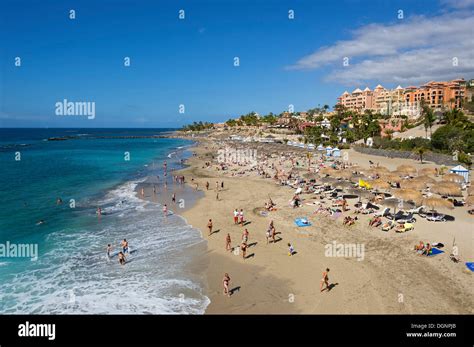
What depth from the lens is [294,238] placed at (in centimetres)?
1720

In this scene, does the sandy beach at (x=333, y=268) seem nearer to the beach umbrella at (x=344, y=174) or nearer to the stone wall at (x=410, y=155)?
the beach umbrella at (x=344, y=174)

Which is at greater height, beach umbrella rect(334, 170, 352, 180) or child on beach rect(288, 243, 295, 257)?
beach umbrella rect(334, 170, 352, 180)

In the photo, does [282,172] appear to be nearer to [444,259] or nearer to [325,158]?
[325,158]

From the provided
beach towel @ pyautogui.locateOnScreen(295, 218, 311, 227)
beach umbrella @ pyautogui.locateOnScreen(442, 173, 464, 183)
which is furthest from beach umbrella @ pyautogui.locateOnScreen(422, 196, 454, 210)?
beach umbrella @ pyautogui.locateOnScreen(442, 173, 464, 183)

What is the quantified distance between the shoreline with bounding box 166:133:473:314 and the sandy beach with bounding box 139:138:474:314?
1.3 inches

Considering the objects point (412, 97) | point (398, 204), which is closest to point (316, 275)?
point (398, 204)

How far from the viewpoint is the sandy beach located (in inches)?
435

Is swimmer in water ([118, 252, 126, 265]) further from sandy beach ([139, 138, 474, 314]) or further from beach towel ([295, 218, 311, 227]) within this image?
beach towel ([295, 218, 311, 227])

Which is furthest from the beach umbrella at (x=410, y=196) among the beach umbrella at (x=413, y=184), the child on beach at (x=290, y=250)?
the child on beach at (x=290, y=250)

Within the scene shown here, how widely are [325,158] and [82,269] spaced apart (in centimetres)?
3618

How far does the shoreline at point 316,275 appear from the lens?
11.0 metres

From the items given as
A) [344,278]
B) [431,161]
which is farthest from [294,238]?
[431,161]

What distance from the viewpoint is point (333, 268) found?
44.8 feet

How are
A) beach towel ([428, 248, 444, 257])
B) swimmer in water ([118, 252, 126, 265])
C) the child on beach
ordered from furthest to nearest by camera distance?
1. the child on beach
2. swimmer in water ([118, 252, 126, 265])
3. beach towel ([428, 248, 444, 257])
